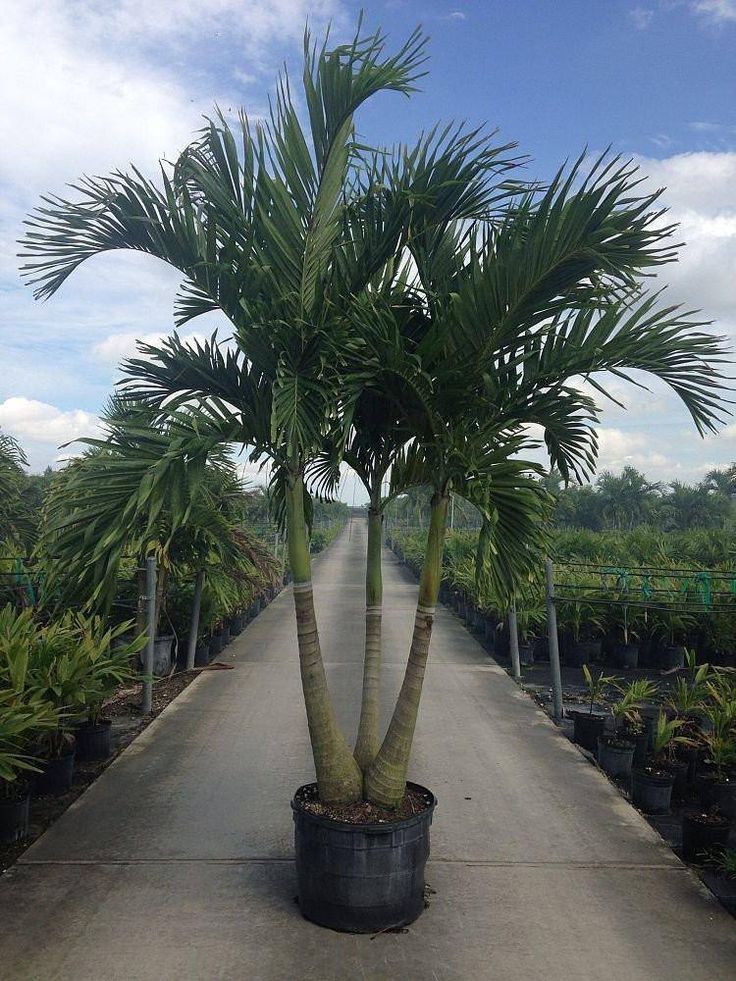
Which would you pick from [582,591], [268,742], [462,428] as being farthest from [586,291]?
[582,591]

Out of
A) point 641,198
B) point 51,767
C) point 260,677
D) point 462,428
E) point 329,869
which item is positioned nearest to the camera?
point 641,198

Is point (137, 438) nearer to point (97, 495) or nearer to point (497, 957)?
point (97, 495)

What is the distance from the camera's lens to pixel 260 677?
29.9ft

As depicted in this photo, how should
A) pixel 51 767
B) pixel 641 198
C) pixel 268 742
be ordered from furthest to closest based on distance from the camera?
1. pixel 268 742
2. pixel 51 767
3. pixel 641 198

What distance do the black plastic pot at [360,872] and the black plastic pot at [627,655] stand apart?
7.67m

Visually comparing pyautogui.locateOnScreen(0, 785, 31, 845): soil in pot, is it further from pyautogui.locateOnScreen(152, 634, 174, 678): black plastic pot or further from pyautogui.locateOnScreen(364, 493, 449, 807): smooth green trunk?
pyautogui.locateOnScreen(152, 634, 174, 678): black plastic pot

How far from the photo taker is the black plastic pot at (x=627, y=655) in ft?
34.4

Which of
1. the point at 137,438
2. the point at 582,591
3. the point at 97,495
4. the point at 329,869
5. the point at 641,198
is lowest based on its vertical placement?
the point at 329,869

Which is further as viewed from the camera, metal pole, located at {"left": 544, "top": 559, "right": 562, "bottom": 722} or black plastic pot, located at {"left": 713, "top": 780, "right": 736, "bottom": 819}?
metal pole, located at {"left": 544, "top": 559, "right": 562, "bottom": 722}

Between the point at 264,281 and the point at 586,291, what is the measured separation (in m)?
1.58

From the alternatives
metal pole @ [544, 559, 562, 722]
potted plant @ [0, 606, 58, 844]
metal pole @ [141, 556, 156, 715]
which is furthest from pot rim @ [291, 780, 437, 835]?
metal pole @ [544, 559, 562, 722]

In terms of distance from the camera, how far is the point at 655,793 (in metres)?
5.21

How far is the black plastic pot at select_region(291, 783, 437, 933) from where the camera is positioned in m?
3.47

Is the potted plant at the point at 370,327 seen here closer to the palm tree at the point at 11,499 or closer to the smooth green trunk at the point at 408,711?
the smooth green trunk at the point at 408,711
